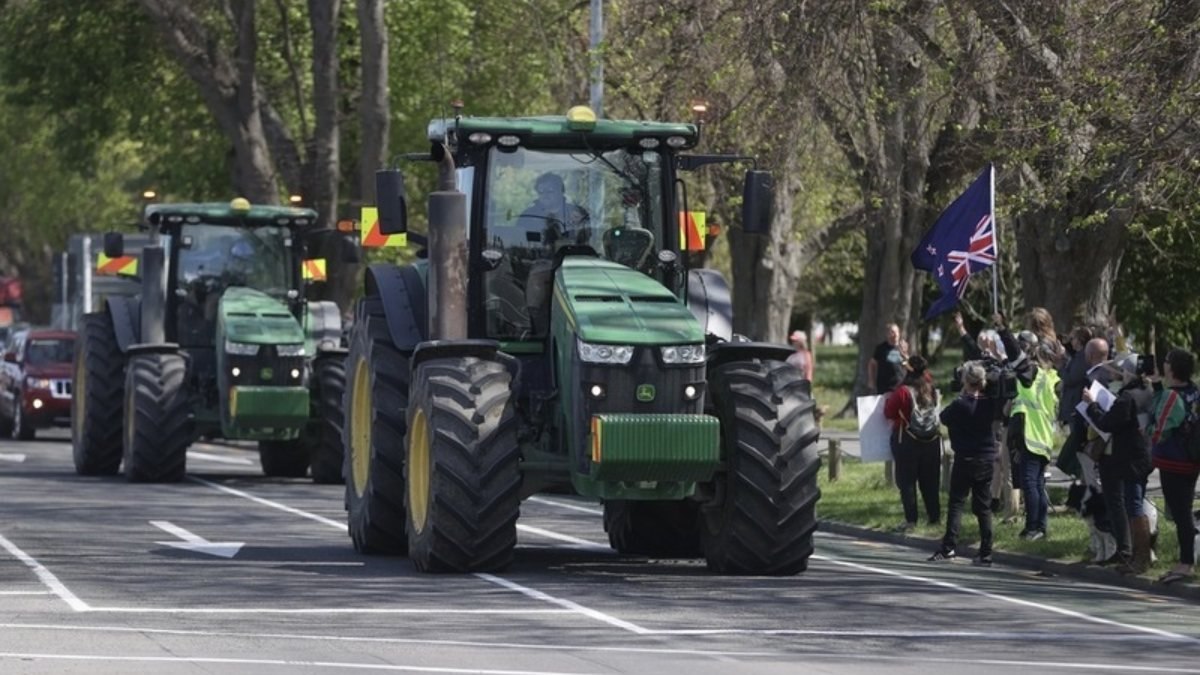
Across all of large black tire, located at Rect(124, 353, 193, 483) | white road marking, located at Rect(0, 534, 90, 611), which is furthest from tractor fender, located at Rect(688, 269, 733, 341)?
large black tire, located at Rect(124, 353, 193, 483)

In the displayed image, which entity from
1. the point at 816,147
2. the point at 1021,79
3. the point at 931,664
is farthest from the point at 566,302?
the point at 816,147

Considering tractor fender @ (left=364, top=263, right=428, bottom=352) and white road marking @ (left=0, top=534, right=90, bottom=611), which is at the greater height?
tractor fender @ (left=364, top=263, right=428, bottom=352)

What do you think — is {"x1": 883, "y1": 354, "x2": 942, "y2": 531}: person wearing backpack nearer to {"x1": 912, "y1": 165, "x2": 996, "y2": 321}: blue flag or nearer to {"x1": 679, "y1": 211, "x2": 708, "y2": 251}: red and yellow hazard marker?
{"x1": 912, "y1": 165, "x2": 996, "y2": 321}: blue flag

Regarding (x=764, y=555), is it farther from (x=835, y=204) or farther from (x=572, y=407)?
(x=835, y=204)

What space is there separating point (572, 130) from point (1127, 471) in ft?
15.9

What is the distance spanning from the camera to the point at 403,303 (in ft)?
66.3

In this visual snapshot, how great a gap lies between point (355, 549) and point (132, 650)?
269 inches

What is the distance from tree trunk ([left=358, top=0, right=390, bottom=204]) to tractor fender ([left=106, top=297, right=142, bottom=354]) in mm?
8162

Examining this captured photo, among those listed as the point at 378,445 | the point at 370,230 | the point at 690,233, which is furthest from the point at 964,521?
the point at 378,445

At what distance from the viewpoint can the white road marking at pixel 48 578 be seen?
16.2m

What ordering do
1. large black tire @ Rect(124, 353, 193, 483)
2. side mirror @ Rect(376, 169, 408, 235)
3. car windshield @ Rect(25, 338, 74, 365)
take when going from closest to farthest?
1. side mirror @ Rect(376, 169, 408, 235)
2. large black tire @ Rect(124, 353, 193, 483)
3. car windshield @ Rect(25, 338, 74, 365)

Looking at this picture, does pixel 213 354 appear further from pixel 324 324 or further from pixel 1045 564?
pixel 1045 564

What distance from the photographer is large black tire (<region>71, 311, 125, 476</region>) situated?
30.3 metres

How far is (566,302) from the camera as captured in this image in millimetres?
17891
